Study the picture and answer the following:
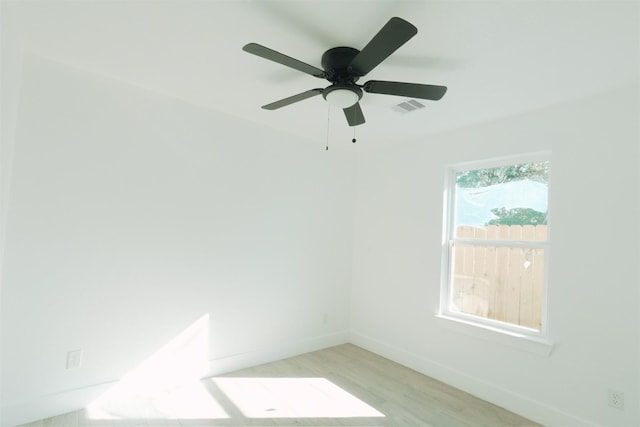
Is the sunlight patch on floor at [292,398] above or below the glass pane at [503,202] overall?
below

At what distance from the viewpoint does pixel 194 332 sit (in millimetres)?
3025

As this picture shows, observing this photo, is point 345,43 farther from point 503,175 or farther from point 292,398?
point 292,398

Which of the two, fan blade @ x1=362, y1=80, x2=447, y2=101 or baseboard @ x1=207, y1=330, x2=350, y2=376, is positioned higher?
fan blade @ x1=362, y1=80, x2=447, y2=101

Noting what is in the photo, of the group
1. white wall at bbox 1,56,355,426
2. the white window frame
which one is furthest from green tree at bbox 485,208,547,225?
white wall at bbox 1,56,355,426

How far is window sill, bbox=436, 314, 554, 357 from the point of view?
2.61 m

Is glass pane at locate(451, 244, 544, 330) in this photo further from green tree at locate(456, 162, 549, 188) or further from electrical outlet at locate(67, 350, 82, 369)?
electrical outlet at locate(67, 350, 82, 369)

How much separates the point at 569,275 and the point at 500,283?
0.60m

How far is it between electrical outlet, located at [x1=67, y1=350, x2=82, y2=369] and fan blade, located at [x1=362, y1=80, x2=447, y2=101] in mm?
2822

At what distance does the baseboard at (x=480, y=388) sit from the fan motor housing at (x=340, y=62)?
9.38ft

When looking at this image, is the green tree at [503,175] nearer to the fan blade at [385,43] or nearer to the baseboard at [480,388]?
the baseboard at [480,388]

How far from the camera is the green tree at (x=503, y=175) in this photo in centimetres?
Answer: 284

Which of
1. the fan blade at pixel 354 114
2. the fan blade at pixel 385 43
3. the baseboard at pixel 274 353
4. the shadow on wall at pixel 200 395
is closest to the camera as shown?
the fan blade at pixel 385 43

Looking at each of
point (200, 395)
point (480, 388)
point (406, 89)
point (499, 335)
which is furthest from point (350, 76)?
point (480, 388)

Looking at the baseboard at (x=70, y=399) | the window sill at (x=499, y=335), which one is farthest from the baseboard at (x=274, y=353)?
the window sill at (x=499, y=335)
